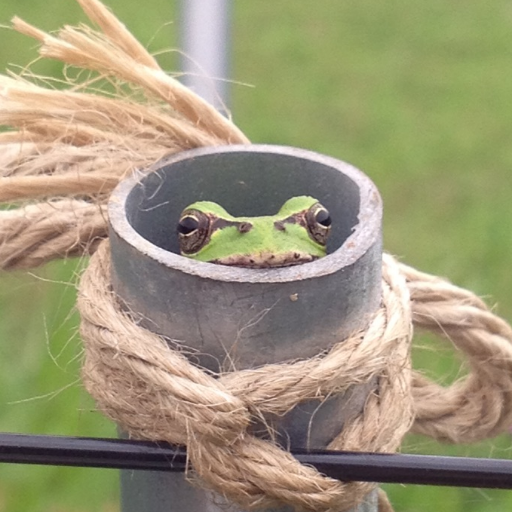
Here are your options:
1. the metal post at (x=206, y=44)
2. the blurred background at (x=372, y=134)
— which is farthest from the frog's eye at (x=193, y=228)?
the blurred background at (x=372, y=134)

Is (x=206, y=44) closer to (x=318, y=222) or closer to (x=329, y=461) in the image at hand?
(x=318, y=222)

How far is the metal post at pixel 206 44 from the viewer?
797mm

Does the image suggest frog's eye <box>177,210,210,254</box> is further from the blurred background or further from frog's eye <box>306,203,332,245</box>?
the blurred background

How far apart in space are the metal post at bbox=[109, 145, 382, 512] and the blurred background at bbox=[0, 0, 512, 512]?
632 millimetres

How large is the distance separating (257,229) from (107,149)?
0.52 feet

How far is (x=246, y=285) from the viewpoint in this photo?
0.55 m

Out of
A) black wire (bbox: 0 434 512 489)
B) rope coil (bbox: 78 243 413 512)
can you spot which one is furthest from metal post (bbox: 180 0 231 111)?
black wire (bbox: 0 434 512 489)

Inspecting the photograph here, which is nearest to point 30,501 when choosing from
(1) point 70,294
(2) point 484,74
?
(1) point 70,294

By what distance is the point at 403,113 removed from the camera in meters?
3.05

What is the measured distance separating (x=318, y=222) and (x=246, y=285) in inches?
7.1

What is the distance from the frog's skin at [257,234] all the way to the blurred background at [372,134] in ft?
1.95

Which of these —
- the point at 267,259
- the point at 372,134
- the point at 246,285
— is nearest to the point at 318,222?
the point at 267,259

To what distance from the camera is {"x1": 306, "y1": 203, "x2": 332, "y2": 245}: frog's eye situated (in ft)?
2.31

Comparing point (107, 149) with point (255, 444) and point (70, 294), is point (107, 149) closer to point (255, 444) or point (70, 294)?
point (255, 444)
